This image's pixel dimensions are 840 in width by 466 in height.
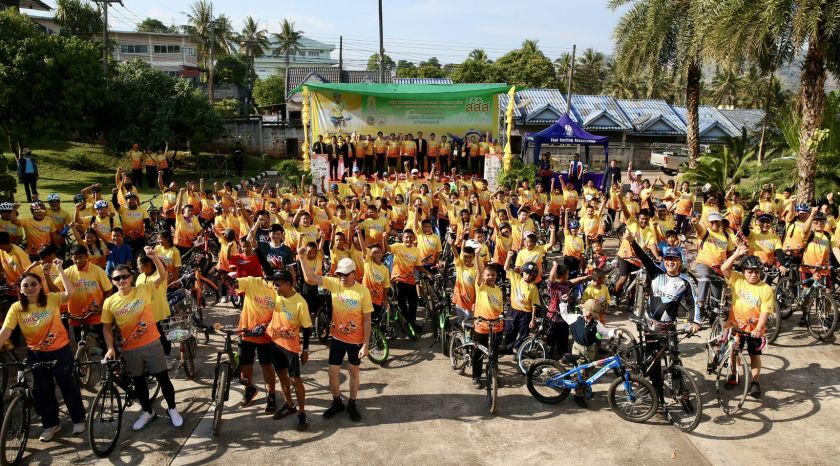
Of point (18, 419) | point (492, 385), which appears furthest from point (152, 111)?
point (492, 385)

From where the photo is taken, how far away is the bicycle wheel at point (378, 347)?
8.18m

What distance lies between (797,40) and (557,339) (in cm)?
982

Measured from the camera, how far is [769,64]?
15.2 m

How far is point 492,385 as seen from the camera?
269 inches

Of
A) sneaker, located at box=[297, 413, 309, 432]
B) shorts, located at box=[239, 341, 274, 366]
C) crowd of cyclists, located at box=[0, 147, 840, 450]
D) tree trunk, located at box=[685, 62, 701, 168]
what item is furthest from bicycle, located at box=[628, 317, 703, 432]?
tree trunk, located at box=[685, 62, 701, 168]

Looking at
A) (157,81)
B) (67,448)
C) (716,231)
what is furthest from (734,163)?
(157,81)

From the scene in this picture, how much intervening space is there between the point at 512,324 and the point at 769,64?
1231cm

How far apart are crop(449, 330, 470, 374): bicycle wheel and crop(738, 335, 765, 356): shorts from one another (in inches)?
134

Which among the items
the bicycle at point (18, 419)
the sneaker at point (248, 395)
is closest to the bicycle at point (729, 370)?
the sneaker at point (248, 395)

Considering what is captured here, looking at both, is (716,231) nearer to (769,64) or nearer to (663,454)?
(663,454)

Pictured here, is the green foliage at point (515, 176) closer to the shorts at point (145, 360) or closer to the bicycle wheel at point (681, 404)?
the bicycle wheel at point (681, 404)

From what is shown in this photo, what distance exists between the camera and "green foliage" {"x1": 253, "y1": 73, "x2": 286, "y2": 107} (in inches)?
2282

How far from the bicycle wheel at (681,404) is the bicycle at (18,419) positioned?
675cm

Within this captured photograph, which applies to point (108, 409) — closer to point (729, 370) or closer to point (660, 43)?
point (729, 370)
